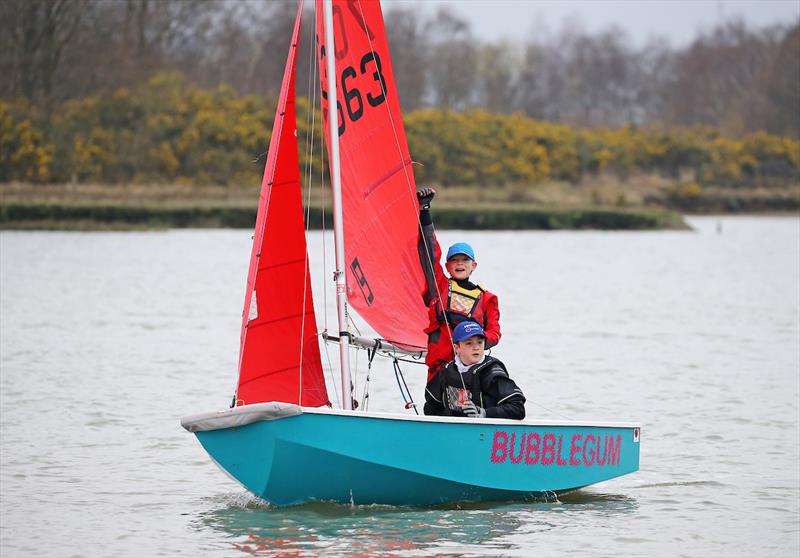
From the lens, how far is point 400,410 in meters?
14.5

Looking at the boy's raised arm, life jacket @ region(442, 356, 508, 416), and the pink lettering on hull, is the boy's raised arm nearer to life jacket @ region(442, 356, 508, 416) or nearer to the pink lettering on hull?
life jacket @ region(442, 356, 508, 416)

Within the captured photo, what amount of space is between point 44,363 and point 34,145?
117 ft

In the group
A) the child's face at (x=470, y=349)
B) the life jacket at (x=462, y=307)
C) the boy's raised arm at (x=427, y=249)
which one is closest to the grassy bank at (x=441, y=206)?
the boy's raised arm at (x=427, y=249)

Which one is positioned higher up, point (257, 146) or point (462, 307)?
point (257, 146)

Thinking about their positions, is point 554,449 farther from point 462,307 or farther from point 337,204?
point 337,204

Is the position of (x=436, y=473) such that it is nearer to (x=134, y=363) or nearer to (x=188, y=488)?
(x=188, y=488)

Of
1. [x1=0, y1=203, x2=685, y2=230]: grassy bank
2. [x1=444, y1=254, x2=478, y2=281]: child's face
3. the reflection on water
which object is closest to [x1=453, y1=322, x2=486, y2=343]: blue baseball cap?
[x1=444, y1=254, x2=478, y2=281]: child's face

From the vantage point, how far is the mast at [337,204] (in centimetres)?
905

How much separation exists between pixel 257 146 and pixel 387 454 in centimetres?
4921

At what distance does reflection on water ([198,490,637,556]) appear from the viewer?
8594mm

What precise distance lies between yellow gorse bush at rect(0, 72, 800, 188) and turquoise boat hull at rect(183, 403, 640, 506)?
38.6m

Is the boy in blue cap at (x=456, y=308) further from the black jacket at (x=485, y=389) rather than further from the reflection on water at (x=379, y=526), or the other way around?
the reflection on water at (x=379, y=526)

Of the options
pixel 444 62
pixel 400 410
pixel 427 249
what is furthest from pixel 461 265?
pixel 444 62

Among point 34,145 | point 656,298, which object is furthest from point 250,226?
point 656,298
